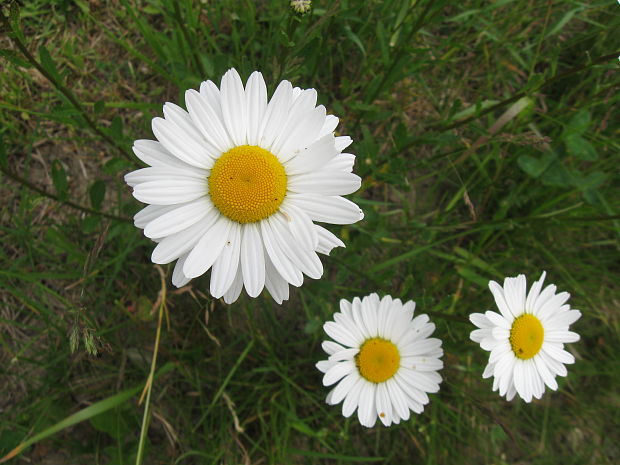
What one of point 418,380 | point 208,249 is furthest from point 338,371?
point 208,249

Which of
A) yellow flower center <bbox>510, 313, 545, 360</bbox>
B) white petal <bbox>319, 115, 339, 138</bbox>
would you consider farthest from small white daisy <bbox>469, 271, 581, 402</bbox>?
white petal <bbox>319, 115, 339, 138</bbox>

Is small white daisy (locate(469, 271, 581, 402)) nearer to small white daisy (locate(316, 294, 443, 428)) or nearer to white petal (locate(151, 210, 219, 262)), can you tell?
small white daisy (locate(316, 294, 443, 428))

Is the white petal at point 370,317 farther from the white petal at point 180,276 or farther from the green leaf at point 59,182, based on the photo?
the green leaf at point 59,182

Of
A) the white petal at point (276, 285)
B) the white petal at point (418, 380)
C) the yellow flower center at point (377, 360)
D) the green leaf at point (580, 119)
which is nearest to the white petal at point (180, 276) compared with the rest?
the white petal at point (276, 285)

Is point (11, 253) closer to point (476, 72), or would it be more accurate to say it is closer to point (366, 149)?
point (366, 149)

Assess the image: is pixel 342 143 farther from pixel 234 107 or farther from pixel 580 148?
pixel 580 148

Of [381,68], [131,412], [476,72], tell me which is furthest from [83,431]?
[476,72]
